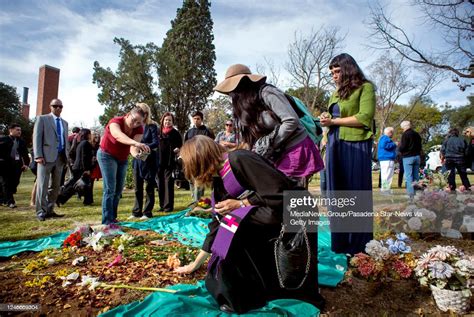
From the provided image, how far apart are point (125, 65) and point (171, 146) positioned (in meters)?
22.2

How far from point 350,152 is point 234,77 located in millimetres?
1396

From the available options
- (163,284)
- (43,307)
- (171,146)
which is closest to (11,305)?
(43,307)

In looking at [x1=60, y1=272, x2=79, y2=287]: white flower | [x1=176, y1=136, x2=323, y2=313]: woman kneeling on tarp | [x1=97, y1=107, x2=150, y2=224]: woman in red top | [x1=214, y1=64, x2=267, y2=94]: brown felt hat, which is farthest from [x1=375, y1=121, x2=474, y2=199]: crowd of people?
[x1=60, y1=272, x2=79, y2=287]: white flower

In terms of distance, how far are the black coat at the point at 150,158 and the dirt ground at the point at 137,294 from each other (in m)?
2.57

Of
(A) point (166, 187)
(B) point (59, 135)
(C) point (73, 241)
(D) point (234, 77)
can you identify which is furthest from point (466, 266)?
(B) point (59, 135)

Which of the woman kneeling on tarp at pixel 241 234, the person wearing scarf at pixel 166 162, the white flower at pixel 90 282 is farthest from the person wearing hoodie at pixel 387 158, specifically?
the white flower at pixel 90 282

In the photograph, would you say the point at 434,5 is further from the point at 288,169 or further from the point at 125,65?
the point at 125,65

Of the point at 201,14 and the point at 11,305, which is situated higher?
the point at 201,14

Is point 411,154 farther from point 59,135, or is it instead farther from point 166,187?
point 59,135

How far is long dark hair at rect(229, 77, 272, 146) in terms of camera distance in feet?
7.92

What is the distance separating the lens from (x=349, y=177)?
115 inches

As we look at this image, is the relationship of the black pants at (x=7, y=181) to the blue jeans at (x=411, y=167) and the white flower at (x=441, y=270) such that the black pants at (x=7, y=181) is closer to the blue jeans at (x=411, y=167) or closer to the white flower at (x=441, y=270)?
the white flower at (x=441, y=270)

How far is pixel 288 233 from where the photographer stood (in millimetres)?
1729

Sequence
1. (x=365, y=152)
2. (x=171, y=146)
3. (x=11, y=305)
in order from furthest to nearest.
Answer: (x=171, y=146) → (x=365, y=152) → (x=11, y=305)
